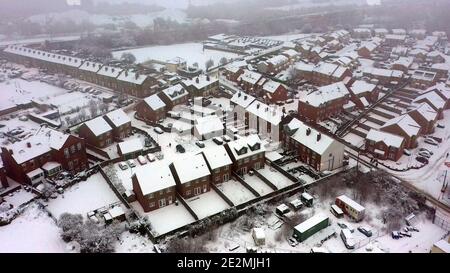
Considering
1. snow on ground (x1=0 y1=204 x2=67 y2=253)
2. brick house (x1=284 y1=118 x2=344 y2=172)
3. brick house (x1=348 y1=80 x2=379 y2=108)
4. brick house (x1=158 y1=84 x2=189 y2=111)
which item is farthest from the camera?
brick house (x1=348 y1=80 x2=379 y2=108)

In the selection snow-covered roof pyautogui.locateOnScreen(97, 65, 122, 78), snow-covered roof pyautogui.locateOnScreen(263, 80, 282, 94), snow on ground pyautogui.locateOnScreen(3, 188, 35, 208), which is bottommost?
snow on ground pyautogui.locateOnScreen(3, 188, 35, 208)

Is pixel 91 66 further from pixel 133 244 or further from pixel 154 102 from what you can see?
pixel 133 244

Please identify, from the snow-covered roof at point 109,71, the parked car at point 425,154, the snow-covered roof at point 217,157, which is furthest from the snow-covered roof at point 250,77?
the parked car at point 425,154

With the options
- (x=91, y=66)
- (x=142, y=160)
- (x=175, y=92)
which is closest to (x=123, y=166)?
(x=142, y=160)

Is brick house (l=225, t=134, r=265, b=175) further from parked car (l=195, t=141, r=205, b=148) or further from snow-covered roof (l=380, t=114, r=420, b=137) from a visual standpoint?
snow-covered roof (l=380, t=114, r=420, b=137)

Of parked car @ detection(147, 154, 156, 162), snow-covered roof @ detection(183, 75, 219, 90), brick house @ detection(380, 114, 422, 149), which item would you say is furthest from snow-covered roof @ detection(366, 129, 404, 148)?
snow-covered roof @ detection(183, 75, 219, 90)

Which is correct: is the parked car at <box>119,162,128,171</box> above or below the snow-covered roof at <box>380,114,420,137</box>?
below

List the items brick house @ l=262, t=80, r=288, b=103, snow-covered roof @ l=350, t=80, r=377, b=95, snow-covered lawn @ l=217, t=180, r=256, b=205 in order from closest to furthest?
snow-covered lawn @ l=217, t=180, r=256, b=205 < snow-covered roof @ l=350, t=80, r=377, b=95 < brick house @ l=262, t=80, r=288, b=103
